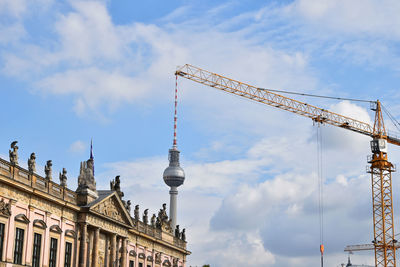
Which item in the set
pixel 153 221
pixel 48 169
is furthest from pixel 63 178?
pixel 153 221

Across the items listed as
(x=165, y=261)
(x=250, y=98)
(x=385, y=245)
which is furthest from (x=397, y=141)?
(x=165, y=261)

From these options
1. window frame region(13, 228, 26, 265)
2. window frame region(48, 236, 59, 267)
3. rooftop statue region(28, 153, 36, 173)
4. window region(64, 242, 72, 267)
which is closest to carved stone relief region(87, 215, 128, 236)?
window region(64, 242, 72, 267)

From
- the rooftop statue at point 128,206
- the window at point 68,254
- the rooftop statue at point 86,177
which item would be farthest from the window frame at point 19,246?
the rooftop statue at point 128,206

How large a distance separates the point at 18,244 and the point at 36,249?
10.4 feet

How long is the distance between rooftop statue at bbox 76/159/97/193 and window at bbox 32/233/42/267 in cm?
982

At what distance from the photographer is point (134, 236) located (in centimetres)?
8050

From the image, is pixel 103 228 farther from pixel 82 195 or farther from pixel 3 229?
pixel 3 229

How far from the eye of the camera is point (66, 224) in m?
62.7

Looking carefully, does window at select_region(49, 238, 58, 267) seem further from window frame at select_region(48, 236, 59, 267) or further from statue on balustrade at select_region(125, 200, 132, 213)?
statue on balustrade at select_region(125, 200, 132, 213)

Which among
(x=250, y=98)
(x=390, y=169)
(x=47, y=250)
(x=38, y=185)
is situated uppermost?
(x=250, y=98)

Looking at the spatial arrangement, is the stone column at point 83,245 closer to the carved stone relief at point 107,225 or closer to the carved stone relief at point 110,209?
the carved stone relief at point 107,225

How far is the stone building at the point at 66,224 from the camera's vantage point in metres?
52.8

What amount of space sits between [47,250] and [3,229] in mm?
7906

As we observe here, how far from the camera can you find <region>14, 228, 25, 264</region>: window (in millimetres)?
53625
